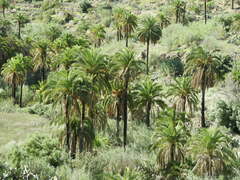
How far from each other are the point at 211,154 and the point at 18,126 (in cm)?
2660

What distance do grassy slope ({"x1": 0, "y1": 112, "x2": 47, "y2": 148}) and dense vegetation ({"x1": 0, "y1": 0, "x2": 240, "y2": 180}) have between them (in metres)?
→ 2.32

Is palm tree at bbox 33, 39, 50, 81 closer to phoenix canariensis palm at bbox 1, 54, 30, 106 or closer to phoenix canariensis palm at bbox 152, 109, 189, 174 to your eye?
phoenix canariensis palm at bbox 1, 54, 30, 106

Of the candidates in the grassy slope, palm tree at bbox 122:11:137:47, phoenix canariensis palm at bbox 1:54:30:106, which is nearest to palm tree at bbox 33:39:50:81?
phoenix canariensis palm at bbox 1:54:30:106

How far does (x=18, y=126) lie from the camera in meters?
47.1

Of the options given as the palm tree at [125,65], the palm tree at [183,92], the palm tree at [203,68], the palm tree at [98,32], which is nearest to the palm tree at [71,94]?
the palm tree at [125,65]

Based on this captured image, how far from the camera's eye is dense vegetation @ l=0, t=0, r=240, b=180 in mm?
30391

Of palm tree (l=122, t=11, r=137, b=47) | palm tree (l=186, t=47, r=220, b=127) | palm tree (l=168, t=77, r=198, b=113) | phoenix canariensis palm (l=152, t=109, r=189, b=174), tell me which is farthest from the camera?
palm tree (l=122, t=11, r=137, b=47)

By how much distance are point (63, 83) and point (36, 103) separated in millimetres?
34664

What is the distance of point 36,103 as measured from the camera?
63.7 m

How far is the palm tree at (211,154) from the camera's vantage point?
31.0 m

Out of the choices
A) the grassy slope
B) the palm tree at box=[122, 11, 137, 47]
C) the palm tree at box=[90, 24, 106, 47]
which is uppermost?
the palm tree at box=[122, 11, 137, 47]

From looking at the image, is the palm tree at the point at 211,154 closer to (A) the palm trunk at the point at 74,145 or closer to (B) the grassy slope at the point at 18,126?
(A) the palm trunk at the point at 74,145

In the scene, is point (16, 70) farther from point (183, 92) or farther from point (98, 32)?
point (183, 92)

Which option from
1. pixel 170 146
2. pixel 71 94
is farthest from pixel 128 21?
pixel 71 94
